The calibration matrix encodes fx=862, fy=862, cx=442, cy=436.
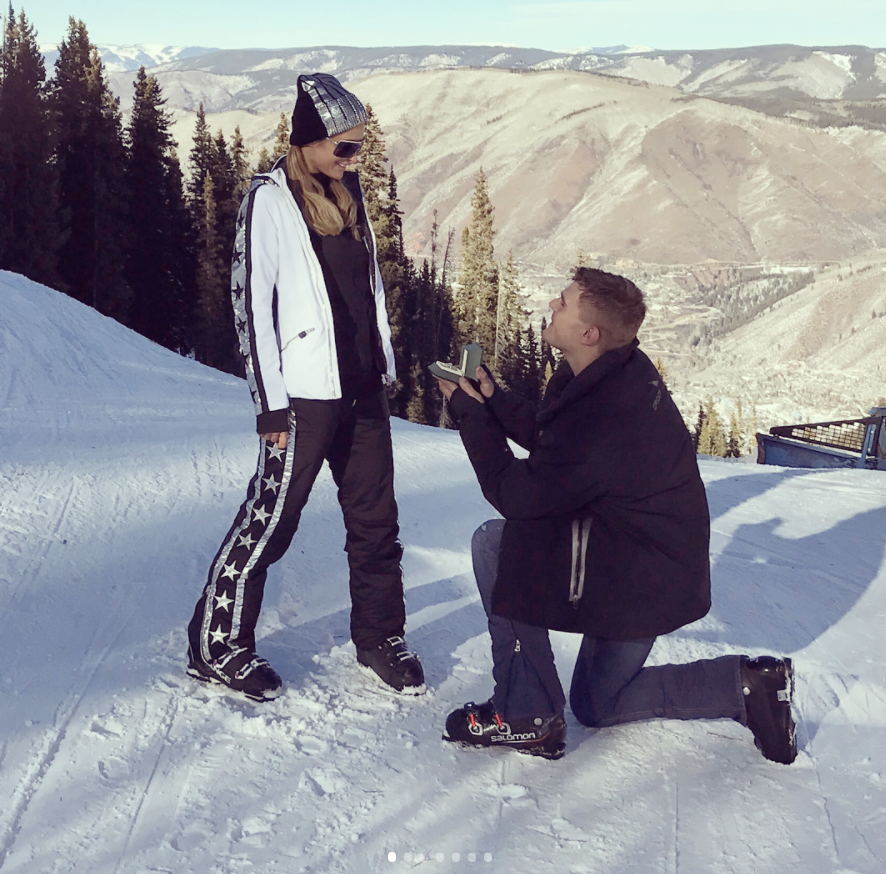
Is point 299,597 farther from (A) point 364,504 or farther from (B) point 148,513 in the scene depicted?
(B) point 148,513

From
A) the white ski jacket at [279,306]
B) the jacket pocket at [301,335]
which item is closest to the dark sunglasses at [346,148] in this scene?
the white ski jacket at [279,306]

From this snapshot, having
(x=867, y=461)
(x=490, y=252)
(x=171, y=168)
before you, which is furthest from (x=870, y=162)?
(x=867, y=461)

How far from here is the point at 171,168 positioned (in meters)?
33.1

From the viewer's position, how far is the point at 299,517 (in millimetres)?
2623

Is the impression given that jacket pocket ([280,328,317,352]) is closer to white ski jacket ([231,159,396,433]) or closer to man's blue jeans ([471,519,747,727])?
white ski jacket ([231,159,396,433])

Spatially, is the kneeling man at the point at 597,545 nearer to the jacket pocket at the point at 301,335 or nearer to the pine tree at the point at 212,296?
the jacket pocket at the point at 301,335

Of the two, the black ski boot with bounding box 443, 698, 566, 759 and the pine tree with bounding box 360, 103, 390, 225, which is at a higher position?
the pine tree with bounding box 360, 103, 390, 225

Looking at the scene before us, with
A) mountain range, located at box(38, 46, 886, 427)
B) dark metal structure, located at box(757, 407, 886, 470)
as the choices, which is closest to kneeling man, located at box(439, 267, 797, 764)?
A: dark metal structure, located at box(757, 407, 886, 470)

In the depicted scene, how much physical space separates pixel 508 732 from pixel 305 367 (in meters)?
1.19

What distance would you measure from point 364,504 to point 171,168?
33715 millimetres

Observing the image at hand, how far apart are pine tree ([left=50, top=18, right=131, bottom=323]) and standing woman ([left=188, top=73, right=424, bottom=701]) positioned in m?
27.4

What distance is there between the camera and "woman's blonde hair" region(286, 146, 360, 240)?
8.09 feet

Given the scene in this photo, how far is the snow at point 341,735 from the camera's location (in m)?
2.06

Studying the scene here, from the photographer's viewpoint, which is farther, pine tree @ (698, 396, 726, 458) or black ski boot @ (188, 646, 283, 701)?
pine tree @ (698, 396, 726, 458)
